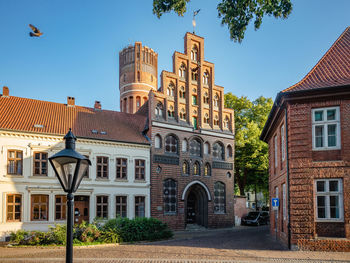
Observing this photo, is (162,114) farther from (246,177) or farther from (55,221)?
(246,177)

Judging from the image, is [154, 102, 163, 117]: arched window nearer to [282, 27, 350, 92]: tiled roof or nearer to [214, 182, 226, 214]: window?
[214, 182, 226, 214]: window

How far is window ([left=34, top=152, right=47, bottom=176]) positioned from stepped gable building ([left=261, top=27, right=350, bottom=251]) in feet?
54.2

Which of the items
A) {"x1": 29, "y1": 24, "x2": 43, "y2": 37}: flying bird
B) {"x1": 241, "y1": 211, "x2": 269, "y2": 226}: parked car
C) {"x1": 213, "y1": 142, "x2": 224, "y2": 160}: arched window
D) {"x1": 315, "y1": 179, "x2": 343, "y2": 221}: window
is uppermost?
{"x1": 29, "y1": 24, "x2": 43, "y2": 37}: flying bird

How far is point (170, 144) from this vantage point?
30.8 m

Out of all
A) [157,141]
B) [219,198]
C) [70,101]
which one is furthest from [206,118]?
[70,101]

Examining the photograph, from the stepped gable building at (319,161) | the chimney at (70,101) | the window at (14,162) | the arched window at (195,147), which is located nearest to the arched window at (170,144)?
the arched window at (195,147)

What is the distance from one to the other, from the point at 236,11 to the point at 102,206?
22.0 m

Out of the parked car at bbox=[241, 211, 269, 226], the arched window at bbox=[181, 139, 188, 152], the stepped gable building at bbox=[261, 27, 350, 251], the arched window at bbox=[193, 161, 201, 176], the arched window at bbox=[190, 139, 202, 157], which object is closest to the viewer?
the stepped gable building at bbox=[261, 27, 350, 251]

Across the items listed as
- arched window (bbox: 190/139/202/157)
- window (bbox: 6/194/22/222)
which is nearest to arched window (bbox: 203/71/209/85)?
arched window (bbox: 190/139/202/157)

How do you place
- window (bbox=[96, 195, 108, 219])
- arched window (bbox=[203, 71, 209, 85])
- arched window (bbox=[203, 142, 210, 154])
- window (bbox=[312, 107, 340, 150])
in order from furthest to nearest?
arched window (bbox=[203, 71, 209, 85]) → arched window (bbox=[203, 142, 210, 154]) → window (bbox=[96, 195, 108, 219]) → window (bbox=[312, 107, 340, 150])

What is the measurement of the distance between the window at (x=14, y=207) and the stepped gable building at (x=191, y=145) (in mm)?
9786

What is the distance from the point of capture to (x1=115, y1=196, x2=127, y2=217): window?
27664 millimetres

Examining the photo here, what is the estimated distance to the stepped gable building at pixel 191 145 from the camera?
29828 millimetres

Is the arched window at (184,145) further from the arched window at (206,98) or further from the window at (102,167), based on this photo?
the window at (102,167)
